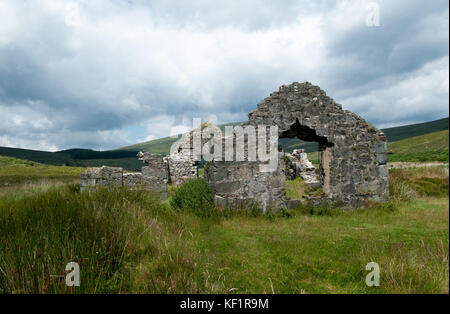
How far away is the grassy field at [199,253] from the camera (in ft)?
9.16

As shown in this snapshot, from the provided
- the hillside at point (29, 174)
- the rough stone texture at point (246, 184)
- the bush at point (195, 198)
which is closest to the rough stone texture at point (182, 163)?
the bush at point (195, 198)

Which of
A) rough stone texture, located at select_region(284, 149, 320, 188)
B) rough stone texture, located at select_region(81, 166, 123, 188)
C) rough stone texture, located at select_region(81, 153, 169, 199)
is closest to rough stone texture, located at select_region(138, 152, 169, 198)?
rough stone texture, located at select_region(81, 153, 169, 199)

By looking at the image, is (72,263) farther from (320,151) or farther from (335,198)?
(320,151)

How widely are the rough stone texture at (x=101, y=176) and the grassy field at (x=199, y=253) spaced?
864cm

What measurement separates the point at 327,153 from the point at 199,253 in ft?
21.7

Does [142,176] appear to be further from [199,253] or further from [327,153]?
[199,253]

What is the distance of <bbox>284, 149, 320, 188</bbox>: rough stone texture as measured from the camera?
48.3 ft

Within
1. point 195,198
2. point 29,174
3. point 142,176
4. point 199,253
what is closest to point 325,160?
point 195,198

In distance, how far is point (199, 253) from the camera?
14.6ft

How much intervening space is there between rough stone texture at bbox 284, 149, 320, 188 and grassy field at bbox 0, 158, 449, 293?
28.4ft

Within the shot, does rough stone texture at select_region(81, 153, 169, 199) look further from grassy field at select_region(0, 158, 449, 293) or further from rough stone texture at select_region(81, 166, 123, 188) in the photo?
grassy field at select_region(0, 158, 449, 293)

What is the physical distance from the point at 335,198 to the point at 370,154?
85.8 inches

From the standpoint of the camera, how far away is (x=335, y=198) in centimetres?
882
